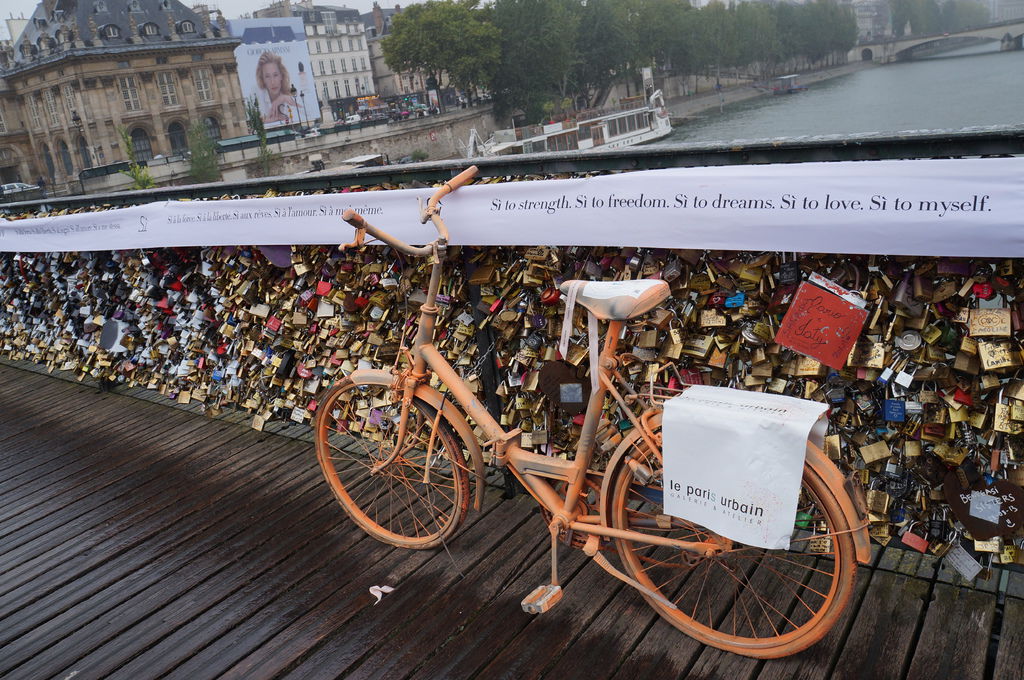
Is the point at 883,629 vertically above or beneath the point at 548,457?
beneath

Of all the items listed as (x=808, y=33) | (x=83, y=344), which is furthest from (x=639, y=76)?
(x=83, y=344)

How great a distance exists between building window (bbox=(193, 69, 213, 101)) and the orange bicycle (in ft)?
272

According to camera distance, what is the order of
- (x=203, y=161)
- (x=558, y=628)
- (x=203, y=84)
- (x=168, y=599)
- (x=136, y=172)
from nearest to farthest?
(x=558, y=628), (x=168, y=599), (x=136, y=172), (x=203, y=161), (x=203, y=84)

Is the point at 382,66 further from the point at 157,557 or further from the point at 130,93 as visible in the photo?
the point at 157,557

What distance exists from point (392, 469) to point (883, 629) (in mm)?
2005

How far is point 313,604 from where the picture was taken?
124 inches

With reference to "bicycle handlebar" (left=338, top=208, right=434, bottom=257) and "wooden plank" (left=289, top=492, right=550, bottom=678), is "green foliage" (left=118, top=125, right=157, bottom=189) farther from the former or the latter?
"wooden plank" (left=289, top=492, right=550, bottom=678)

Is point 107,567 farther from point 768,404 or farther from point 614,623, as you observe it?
point 768,404

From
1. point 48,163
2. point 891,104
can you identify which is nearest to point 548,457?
point 891,104

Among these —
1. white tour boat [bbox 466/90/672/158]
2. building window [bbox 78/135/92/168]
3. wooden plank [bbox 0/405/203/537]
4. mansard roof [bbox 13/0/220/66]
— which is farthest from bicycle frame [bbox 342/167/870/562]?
mansard roof [bbox 13/0/220/66]

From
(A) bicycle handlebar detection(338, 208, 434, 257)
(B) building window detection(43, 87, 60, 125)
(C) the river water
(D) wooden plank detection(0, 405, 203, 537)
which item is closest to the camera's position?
(A) bicycle handlebar detection(338, 208, 434, 257)

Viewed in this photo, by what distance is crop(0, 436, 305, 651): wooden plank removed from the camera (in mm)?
3316

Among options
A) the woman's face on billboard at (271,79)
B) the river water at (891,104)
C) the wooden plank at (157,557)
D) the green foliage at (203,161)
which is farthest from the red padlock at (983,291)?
the woman's face on billboard at (271,79)

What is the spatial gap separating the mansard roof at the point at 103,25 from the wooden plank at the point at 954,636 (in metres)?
81.3
